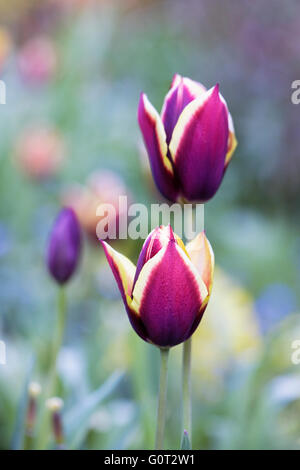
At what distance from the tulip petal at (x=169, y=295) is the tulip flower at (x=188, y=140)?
11 centimetres

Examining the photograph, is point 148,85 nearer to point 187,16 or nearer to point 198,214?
point 187,16

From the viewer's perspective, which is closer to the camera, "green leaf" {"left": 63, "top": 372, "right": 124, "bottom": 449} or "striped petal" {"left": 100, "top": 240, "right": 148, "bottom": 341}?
"striped petal" {"left": 100, "top": 240, "right": 148, "bottom": 341}

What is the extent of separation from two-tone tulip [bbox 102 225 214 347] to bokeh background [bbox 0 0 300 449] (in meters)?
0.25

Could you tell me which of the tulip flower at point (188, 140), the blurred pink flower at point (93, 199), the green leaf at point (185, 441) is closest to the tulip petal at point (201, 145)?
the tulip flower at point (188, 140)

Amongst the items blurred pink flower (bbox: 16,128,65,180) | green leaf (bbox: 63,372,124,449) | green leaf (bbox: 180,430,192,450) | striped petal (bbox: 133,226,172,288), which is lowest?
green leaf (bbox: 63,372,124,449)

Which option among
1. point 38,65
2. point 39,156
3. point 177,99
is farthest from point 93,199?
point 38,65

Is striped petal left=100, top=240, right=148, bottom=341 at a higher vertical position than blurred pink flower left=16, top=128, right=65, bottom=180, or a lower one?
lower

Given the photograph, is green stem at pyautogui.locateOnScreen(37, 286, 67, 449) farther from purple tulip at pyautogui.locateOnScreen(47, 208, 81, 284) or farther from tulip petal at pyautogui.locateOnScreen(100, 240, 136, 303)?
tulip petal at pyautogui.locateOnScreen(100, 240, 136, 303)

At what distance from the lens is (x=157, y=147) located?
642 mm

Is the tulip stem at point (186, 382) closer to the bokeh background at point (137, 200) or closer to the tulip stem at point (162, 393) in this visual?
the tulip stem at point (162, 393)

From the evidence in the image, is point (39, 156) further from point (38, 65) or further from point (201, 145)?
point (201, 145)

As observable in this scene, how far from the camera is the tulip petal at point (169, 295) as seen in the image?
0.55 meters

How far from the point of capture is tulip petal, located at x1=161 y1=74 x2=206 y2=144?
654mm

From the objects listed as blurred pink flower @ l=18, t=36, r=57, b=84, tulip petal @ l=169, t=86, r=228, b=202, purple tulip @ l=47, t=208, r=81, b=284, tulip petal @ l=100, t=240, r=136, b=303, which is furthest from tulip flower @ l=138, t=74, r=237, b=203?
blurred pink flower @ l=18, t=36, r=57, b=84
